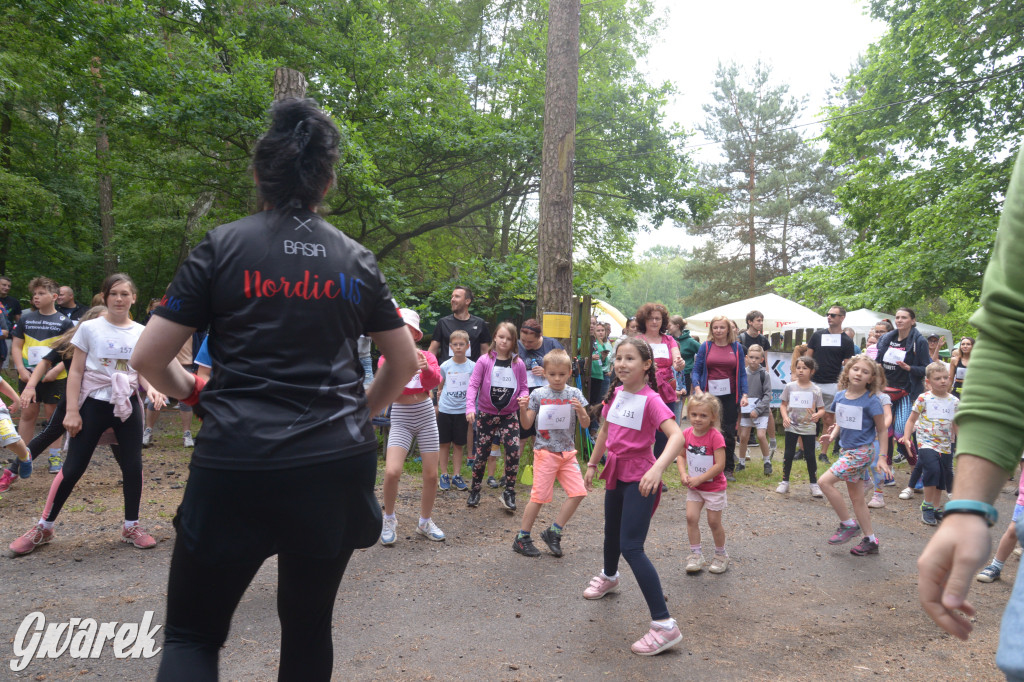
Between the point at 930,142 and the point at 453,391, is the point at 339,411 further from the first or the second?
the point at 930,142

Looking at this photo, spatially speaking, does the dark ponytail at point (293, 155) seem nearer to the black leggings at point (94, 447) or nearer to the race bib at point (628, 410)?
the race bib at point (628, 410)

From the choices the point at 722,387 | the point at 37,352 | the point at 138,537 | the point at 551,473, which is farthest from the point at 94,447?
the point at 722,387

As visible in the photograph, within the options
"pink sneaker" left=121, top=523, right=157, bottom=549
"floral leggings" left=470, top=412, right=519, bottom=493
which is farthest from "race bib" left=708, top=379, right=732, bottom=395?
"pink sneaker" left=121, top=523, right=157, bottom=549

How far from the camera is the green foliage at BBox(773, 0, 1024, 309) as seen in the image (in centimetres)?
1684

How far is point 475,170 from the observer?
13.6 metres

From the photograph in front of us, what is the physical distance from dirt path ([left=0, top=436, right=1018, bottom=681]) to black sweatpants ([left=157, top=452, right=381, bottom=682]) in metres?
1.79

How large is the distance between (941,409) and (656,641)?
4.71 meters

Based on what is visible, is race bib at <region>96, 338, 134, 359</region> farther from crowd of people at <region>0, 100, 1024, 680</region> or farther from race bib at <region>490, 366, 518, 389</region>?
race bib at <region>490, 366, 518, 389</region>

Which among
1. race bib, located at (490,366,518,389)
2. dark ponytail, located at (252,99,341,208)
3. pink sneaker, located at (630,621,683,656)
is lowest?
pink sneaker, located at (630,621,683,656)

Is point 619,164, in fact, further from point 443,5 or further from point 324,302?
point 324,302

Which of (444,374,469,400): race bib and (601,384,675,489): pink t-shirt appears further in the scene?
(444,374,469,400): race bib

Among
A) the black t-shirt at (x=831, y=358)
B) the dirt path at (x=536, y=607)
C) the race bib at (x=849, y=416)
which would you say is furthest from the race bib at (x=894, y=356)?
the race bib at (x=849, y=416)

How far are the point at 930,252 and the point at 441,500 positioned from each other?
16242mm

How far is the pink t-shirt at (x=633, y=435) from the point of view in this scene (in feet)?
14.3
